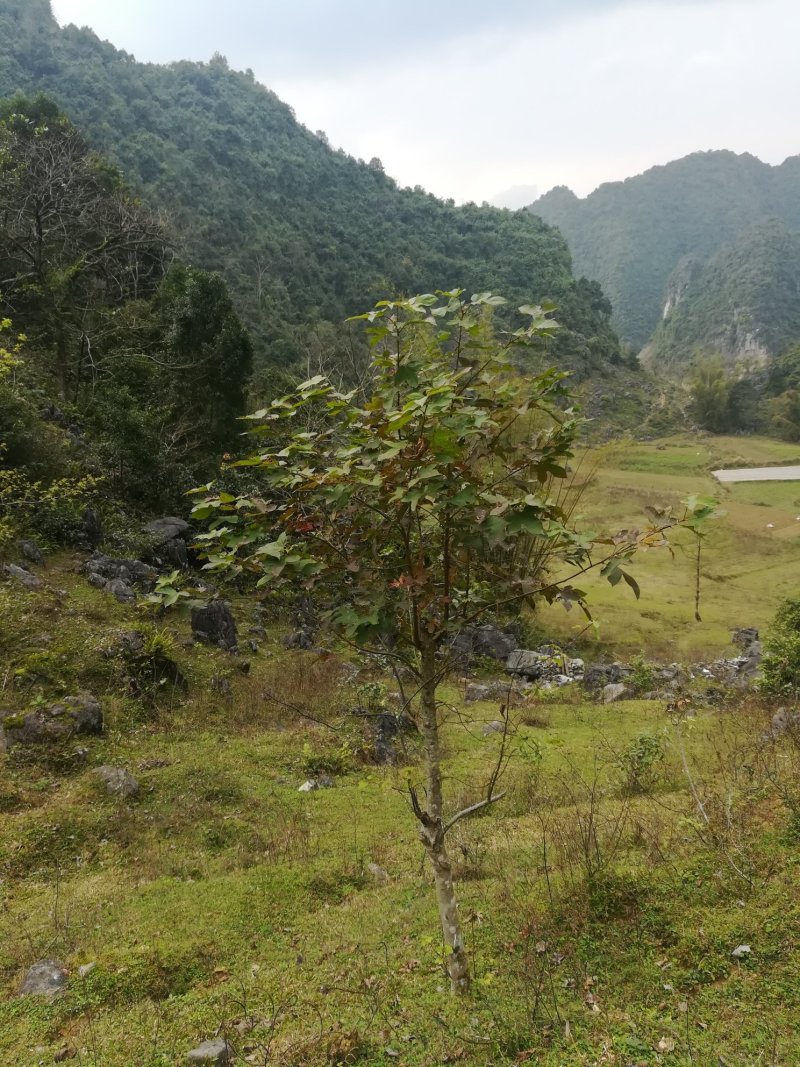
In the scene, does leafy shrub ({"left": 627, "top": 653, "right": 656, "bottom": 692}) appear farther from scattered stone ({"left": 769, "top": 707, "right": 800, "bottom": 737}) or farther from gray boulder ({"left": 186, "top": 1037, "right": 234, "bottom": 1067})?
gray boulder ({"left": 186, "top": 1037, "right": 234, "bottom": 1067})

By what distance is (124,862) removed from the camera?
20.3 feet

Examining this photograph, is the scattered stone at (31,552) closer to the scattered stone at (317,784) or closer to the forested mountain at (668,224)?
the scattered stone at (317,784)

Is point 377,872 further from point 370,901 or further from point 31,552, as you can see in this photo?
point 31,552

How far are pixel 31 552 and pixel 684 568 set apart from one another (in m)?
26.0

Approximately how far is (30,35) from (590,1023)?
98159mm

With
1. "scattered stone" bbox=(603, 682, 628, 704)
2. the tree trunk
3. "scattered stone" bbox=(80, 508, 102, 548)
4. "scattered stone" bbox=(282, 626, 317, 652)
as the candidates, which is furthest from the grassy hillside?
"scattered stone" bbox=(80, 508, 102, 548)

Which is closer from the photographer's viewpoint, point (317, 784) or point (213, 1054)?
point (213, 1054)

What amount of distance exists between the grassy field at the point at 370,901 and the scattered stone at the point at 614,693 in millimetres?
3704

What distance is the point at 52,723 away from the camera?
8258 millimetres

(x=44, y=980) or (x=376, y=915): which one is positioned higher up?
(x=44, y=980)

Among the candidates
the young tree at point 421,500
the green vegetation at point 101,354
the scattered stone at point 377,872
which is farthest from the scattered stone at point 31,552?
the young tree at point 421,500

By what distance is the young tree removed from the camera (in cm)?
261

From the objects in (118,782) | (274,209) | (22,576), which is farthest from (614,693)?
(274,209)

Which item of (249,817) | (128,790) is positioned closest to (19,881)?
(128,790)
